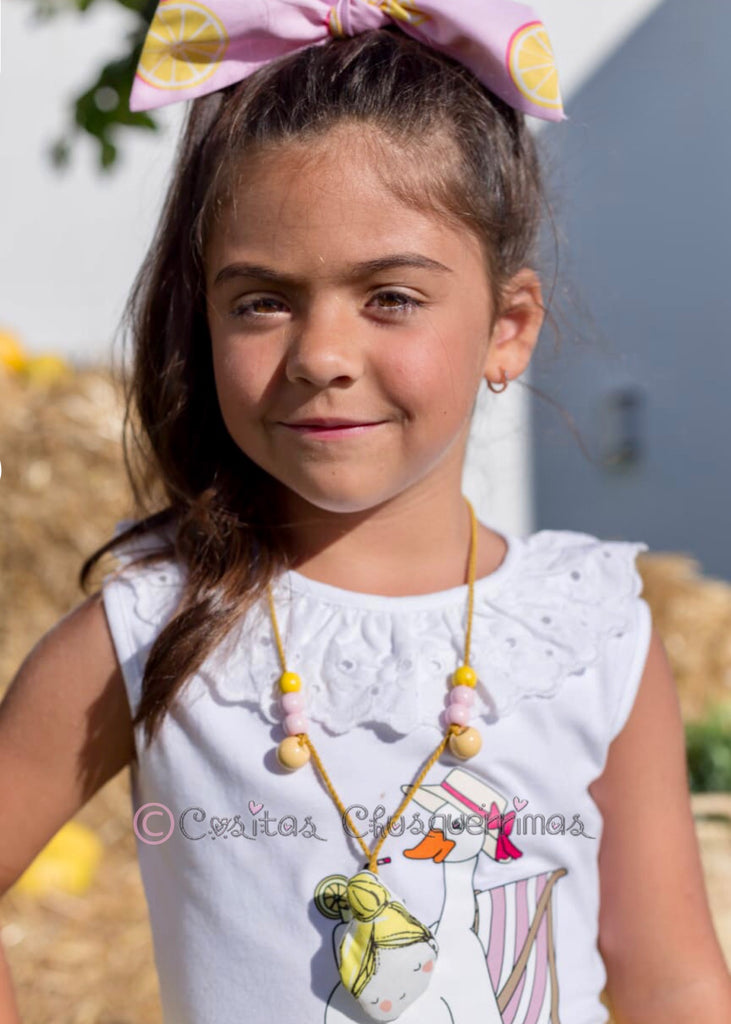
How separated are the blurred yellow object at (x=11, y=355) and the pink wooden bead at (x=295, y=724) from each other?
9.46 ft

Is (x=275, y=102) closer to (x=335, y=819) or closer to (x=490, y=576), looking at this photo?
(x=490, y=576)

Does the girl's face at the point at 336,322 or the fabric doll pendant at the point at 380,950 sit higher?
the girl's face at the point at 336,322

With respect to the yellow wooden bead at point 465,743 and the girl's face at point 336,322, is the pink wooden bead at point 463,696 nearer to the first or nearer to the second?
the yellow wooden bead at point 465,743

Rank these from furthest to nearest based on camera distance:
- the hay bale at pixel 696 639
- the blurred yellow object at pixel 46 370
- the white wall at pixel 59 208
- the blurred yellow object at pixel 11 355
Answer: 1. the white wall at pixel 59 208
2. the blurred yellow object at pixel 11 355
3. the blurred yellow object at pixel 46 370
4. the hay bale at pixel 696 639

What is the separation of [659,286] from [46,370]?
2.99 metres

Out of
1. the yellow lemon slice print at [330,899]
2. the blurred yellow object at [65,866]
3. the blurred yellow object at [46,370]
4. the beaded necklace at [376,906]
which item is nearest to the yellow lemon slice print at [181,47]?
the beaded necklace at [376,906]

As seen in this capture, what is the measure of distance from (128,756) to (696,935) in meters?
0.68

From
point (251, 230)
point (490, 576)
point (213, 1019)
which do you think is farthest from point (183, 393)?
point (213, 1019)

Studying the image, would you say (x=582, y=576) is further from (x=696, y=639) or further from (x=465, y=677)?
(x=696, y=639)

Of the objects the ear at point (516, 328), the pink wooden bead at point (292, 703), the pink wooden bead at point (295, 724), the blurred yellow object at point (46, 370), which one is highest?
the ear at point (516, 328)

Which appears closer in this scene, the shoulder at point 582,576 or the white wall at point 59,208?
the shoulder at point 582,576

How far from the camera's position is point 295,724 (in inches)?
50.2

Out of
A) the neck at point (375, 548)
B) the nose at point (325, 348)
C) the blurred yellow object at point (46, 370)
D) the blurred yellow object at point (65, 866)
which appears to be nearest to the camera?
the nose at point (325, 348)

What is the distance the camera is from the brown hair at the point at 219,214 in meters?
1.29
